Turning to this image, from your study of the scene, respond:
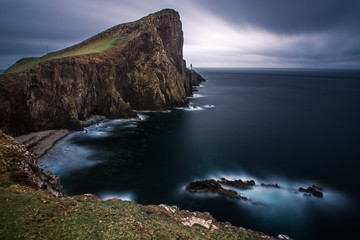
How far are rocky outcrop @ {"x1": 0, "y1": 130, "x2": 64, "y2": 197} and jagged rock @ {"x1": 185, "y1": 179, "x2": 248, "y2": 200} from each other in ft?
52.7

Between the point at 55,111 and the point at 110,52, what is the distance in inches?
1084

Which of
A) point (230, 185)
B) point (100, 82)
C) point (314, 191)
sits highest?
point (100, 82)

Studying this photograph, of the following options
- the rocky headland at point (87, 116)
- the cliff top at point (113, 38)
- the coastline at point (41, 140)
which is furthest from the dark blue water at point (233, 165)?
the cliff top at point (113, 38)

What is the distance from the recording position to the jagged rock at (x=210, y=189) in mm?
25219

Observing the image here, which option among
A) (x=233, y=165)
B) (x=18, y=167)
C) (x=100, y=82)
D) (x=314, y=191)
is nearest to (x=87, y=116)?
(x=100, y=82)

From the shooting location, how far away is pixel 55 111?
46.1 m

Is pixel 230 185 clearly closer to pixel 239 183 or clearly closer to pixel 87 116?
pixel 239 183

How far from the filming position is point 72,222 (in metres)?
11.6

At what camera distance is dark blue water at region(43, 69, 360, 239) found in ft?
76.6

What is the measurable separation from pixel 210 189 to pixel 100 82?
1824 inches

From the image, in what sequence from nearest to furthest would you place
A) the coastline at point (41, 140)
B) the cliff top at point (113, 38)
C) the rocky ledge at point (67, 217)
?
the rocky ledge at point (67, 217) → the coastline at point (41, 140) → the cliff top at point (113, 38)

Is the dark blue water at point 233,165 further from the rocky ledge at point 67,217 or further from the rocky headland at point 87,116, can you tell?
the rocky ledge at point 67,217

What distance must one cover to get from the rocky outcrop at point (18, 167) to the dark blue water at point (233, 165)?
9263 mm

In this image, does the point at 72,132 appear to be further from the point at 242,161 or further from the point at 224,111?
the point at 224,111
